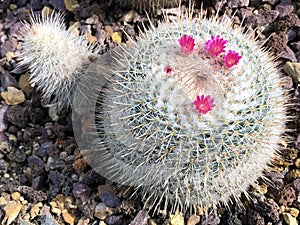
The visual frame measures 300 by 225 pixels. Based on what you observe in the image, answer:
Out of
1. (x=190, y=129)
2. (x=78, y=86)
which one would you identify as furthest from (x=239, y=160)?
(x=78, y=86)

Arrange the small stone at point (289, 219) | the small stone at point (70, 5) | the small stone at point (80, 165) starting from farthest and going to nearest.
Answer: the small stone at point (70, 5) < the small stone at point (80, 165) < the small stone at point (289, 219)

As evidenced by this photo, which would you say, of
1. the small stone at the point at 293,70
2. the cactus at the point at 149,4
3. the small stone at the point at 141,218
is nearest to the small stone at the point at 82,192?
the small stone at the point at 141,218

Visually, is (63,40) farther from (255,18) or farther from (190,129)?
(255,18)

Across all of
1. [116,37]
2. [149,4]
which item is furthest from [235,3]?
[116,37]

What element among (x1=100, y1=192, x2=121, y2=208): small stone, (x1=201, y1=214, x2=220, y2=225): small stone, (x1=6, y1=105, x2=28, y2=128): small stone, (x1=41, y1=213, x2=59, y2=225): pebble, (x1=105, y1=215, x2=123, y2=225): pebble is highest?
(x1=6, y1=105, x2=28, y2=128): small stone

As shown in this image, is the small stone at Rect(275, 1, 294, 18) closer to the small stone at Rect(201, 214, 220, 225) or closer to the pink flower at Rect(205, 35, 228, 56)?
the pink flower at Rect(205, 35, 228, 56)

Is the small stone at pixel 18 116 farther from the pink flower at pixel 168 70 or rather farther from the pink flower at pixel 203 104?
the pink flower at pixel 203 104

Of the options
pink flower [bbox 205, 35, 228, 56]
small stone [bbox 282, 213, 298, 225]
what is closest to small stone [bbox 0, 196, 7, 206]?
pink flower [bbox 205, 35, 228, 56]
